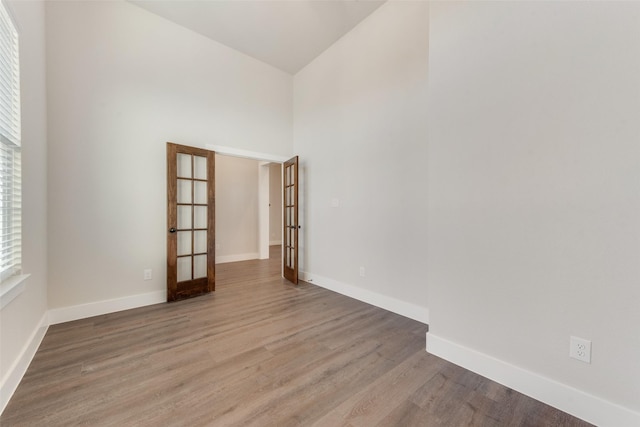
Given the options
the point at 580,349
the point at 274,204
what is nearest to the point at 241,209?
the point at 274,204

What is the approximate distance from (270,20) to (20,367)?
13.3 ft

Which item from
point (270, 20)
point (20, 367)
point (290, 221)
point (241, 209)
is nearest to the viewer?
point (20, 367)

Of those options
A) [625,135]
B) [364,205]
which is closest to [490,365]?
[625,135]

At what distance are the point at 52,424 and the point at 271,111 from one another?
4.10m

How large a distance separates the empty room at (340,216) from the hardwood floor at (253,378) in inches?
0.7

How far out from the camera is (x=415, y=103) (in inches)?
105

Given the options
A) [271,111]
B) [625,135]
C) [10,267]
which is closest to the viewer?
[625,135]

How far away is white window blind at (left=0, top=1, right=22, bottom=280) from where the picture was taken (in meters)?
1.60

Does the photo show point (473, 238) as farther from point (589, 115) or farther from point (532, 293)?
point (589, 115)

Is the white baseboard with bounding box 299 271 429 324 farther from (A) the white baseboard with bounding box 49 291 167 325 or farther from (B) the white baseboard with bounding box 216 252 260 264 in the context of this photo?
(B) the white baseboard with bounding box 216 252 260 264

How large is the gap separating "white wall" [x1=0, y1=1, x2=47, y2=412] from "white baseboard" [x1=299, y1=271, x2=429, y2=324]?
2.96 metres

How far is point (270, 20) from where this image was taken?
3.20m

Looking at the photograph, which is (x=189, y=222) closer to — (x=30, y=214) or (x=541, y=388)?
(x=30, y=214)

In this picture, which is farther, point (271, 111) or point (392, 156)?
point (271, 111)
